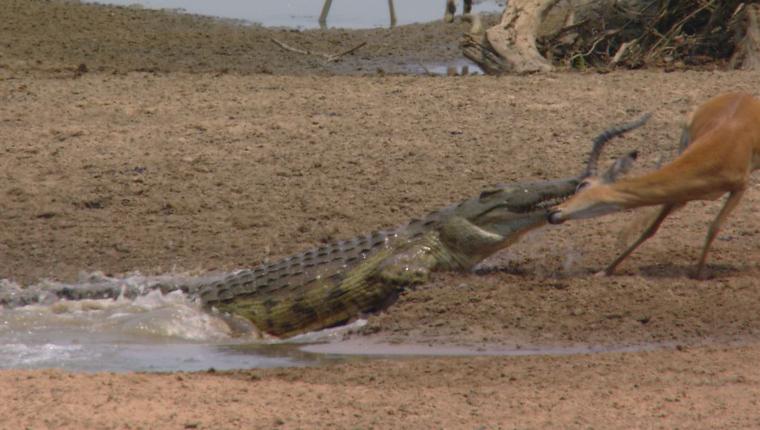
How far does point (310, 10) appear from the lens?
22.0 meters

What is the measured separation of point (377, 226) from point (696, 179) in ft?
7.92

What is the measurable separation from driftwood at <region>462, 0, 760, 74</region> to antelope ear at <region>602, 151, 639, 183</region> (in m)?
4.97

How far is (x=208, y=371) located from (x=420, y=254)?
6.04 ft

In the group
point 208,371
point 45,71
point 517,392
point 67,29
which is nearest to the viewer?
point 517,392

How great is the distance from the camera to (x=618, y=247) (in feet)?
25.8

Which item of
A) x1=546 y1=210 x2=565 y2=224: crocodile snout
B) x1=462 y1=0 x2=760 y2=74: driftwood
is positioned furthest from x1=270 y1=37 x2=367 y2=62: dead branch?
x1=546 y1=210 x2=565 y2=224: crocodile snout

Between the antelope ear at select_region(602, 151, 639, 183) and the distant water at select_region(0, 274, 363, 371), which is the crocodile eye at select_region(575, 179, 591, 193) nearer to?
the antelope ear at select_region(602, 151, 639, 183)

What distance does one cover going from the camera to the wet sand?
5.39 meters

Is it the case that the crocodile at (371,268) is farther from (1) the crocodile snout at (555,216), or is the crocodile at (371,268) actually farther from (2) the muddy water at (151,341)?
(1) the crocodile snout at (555,216)

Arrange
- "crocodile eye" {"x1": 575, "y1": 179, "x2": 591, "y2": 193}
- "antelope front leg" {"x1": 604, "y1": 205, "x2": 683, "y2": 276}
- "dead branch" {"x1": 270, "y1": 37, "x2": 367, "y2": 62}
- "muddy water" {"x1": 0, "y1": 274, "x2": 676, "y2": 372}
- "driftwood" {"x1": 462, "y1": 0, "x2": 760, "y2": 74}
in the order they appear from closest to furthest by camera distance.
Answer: "muddy water" {"x1": 0, "y1": 274, "x2": 676, "y2": 372} → "crocodile eye" {"x1": 575, "y1": 179, "x2": 591, "y2": 193} → "antelope front leg" {"x1": 604, "y1": 205, "x2": 683, "y2": 276} → "driftwood" {"x1": 462, "y1": 0, "x2": 760, "y2": 74} → "dead branch" {"x1": 270, "y1": 37, "x2": 367, "y2": 62}

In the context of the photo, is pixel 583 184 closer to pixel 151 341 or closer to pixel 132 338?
pixel 151 341

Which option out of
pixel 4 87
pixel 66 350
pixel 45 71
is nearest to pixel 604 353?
pixel 66 350

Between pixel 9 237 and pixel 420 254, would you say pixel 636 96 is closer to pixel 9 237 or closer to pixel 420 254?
pixel 420 254

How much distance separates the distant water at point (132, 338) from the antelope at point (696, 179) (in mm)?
1545
